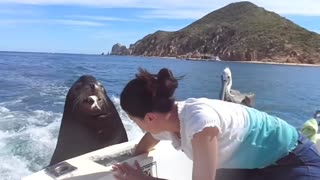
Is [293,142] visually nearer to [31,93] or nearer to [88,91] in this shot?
[88,91]

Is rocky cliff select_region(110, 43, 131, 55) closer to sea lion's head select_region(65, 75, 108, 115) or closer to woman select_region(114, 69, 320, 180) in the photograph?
sea lion's head select_region(65, 75, 108, 115)

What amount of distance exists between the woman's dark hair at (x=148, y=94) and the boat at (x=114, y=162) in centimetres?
69

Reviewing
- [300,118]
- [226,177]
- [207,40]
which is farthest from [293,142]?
[207,40]

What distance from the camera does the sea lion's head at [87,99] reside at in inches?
160

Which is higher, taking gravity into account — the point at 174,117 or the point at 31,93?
the point at 174,117

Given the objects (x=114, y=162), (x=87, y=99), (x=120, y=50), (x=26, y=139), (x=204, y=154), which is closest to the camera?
(x=204, y=154)

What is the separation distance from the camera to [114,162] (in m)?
2.77

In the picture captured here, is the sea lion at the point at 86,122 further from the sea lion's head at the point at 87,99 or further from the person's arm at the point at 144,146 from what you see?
the person's arm at the point at 144,146

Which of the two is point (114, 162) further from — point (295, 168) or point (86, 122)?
point (86, 122)

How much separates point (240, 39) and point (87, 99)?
7338 cm

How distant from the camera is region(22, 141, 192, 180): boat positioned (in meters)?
2.51

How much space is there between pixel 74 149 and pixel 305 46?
71.0 meters

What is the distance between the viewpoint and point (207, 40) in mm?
79875

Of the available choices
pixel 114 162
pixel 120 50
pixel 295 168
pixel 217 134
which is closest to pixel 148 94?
pixel 217 134
